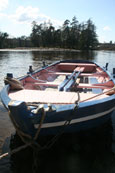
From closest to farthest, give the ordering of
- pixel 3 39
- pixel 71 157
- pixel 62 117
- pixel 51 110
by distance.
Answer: pixel 51 110 → pixel 62 117 → pixel 71 157 → pixel 3 39

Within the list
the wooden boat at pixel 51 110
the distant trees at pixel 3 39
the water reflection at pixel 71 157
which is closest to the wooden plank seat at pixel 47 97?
the wooden boat at pixel 51 110

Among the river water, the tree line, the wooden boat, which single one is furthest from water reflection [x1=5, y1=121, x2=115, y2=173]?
the tree line

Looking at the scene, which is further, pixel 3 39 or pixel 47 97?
pixel 3 39

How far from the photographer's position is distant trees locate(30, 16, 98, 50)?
260ft

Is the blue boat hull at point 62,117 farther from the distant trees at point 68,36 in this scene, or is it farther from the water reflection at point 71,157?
the distant trees at point 68,36

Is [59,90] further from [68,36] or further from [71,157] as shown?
[68,36]

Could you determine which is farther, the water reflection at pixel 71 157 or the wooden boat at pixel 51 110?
the water reflection at pixel 71 157

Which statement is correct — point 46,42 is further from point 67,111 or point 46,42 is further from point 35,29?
point 67,111

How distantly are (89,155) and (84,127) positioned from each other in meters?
0.78

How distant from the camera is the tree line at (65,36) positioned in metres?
79.4

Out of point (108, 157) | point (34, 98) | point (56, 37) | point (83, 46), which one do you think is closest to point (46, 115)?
point (34, 98)

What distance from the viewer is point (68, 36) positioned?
8138 centimetres

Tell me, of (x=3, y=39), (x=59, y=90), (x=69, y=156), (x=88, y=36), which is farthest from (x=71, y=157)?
(x=3, y=39)

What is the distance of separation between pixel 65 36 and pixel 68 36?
1785 millimetres
